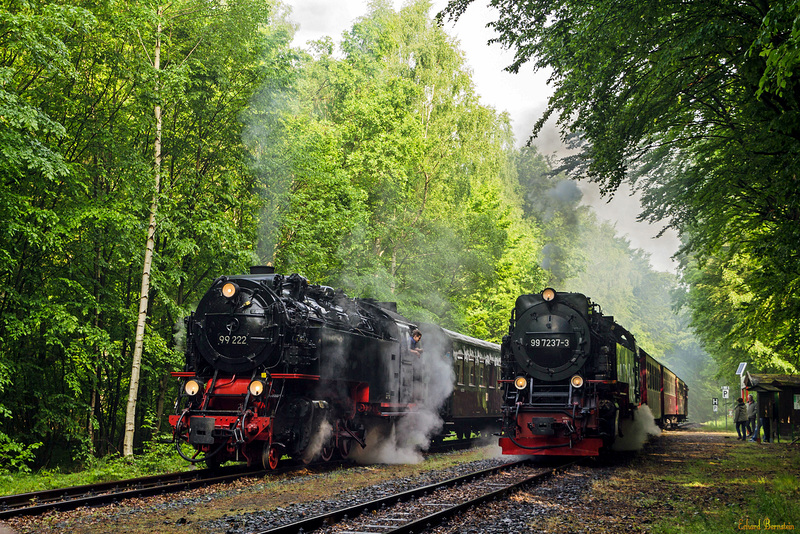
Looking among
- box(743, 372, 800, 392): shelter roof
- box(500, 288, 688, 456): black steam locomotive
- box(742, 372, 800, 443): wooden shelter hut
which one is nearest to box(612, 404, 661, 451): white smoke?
box(500, 288, 688, 456): black steam locomotive

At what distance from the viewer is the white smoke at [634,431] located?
16.6 meters

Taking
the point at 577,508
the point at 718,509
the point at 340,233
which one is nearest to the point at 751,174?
the point at 718,509

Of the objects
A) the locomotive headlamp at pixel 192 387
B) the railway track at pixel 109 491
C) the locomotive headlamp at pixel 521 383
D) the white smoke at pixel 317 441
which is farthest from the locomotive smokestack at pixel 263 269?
the locomotive headlamp at pixel 521 383

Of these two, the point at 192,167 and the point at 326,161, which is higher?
the point at 326,161

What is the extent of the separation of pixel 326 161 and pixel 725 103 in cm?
1348

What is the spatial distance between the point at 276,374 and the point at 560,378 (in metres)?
6.00

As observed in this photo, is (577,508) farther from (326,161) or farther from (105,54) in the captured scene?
(326,161)

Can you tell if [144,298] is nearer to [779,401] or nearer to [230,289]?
[230,289]

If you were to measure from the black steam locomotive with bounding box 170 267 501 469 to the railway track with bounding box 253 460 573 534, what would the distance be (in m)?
2.99

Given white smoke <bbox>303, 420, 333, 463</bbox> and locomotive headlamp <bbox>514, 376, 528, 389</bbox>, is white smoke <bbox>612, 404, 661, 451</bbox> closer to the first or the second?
locomotive headlamp <bbox>514, 376, 528, 389</bbox>

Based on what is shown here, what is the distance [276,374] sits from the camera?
11422mm

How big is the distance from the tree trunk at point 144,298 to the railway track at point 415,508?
728 centimetres

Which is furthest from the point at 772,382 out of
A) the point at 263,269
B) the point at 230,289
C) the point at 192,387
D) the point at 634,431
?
the point at 192,387

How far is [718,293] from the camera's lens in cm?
2797
